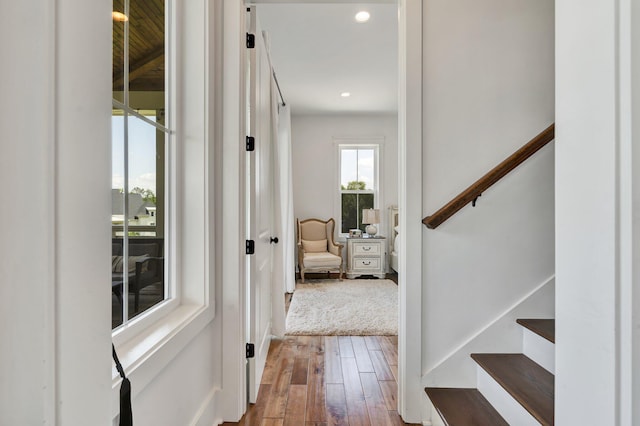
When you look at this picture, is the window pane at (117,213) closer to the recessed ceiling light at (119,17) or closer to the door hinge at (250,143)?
the recessed ceiling light at (119,17)

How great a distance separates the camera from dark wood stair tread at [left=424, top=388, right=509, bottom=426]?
56.7 inches

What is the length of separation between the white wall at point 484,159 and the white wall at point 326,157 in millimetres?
4004

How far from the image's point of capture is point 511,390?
1387 millimetres

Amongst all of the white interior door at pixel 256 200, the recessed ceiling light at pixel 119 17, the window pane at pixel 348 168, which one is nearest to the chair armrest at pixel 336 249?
the window pane at pixel 348 168

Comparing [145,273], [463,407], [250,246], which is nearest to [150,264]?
[145,273]

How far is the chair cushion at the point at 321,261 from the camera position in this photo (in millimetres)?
5055

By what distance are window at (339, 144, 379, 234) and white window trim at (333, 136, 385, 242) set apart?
0.03 m

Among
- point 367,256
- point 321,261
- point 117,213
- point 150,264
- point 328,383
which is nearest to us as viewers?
point 117,213

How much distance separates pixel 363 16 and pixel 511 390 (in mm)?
2857
